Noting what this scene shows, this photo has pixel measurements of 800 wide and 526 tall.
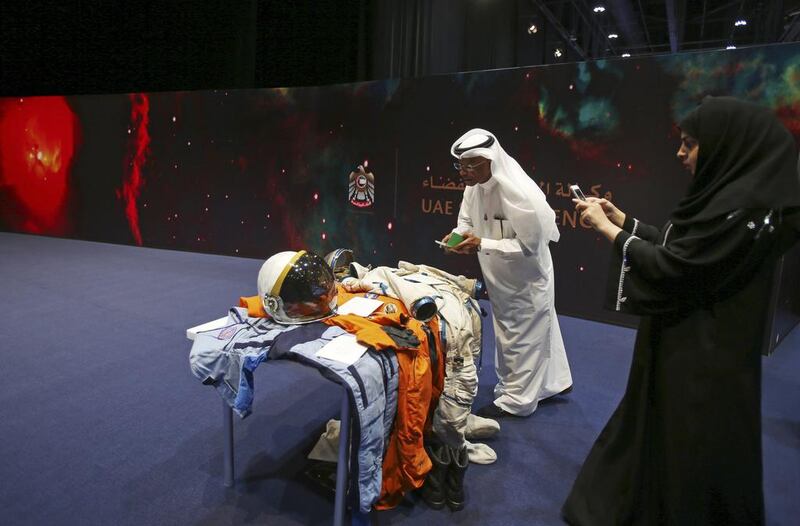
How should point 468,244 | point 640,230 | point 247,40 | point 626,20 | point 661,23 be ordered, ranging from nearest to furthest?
point 640,230 → point 468,244 → point 247,40 → point 626,20 → point 661,23

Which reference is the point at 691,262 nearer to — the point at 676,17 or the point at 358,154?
the point at 358,154

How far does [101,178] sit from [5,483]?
712 cm

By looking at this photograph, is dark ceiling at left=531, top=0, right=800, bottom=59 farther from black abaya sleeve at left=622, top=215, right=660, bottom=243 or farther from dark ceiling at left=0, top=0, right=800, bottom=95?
black abaya sleeve at left=622, top=215, right=660, bottom=243

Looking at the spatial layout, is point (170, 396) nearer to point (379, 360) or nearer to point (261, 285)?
point (261, 285)

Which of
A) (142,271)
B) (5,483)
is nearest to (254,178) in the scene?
(142,271)

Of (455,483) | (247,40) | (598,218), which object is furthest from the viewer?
(247,40)

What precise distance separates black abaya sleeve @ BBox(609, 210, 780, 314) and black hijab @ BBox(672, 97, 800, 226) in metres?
0.05

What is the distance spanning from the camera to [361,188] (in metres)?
6.75

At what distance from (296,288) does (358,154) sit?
4.83 m

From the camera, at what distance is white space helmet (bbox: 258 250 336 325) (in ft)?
7.06

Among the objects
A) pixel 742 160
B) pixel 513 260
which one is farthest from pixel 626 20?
pixel 742 160

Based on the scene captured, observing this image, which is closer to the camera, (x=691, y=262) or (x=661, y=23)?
(x=691, y=262)

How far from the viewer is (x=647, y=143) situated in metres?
4.77

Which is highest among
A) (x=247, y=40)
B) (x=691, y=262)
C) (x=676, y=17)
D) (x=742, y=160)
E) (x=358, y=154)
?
(x=676, y=17)
